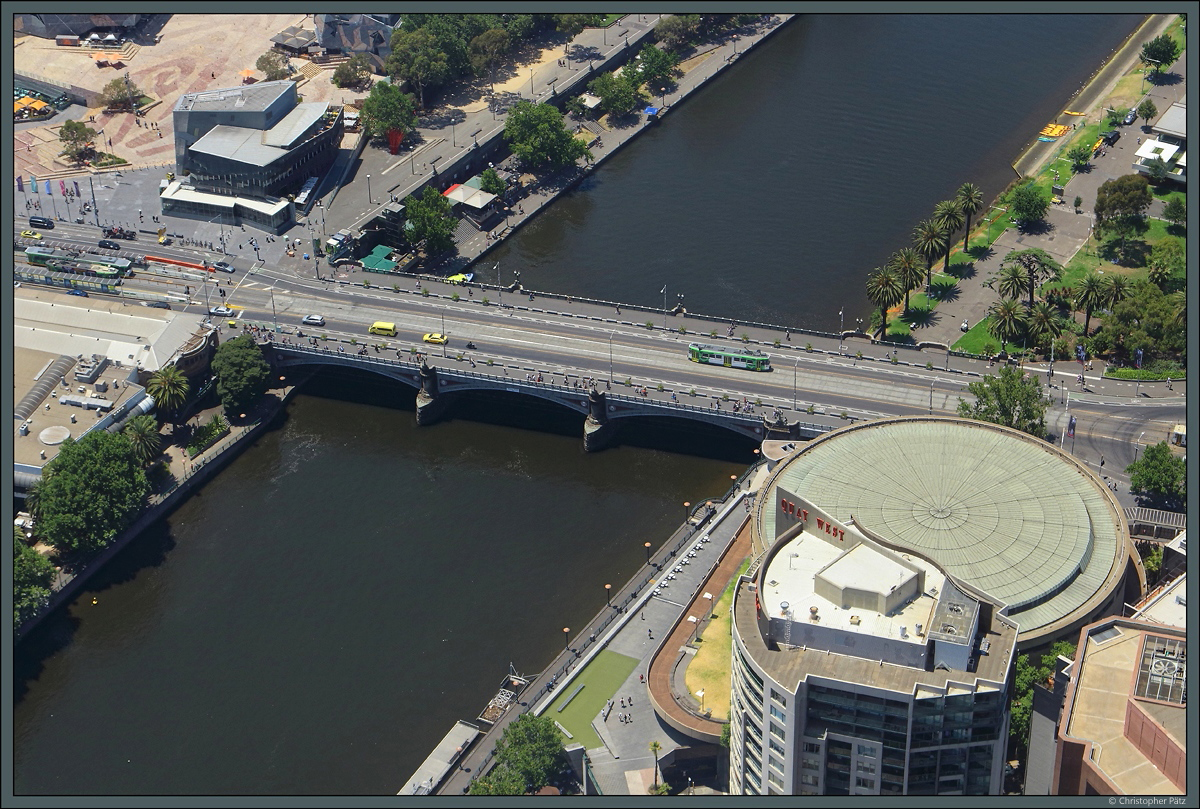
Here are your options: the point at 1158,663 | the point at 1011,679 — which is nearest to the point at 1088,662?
the point at 1158,663

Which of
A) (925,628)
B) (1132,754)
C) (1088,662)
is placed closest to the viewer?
(925,628)

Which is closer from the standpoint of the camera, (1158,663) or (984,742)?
(984,742)

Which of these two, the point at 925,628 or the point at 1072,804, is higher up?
the point at 925,628

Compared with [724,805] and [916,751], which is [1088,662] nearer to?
[916,751]

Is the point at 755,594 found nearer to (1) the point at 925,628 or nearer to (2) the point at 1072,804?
(1) the point at 925,628

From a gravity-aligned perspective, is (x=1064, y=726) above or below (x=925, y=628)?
below

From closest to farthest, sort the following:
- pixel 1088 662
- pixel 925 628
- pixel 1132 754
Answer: pixel 925 628 → pixel 1132 754 → pixel 1088 662

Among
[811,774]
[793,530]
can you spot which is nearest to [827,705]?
[811,774]

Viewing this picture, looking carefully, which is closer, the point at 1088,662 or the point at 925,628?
the point at 925,628
